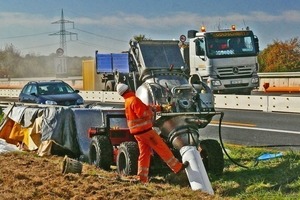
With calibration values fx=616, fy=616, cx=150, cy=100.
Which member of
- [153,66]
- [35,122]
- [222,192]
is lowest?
[222,192]

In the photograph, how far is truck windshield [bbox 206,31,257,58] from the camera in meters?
27.3

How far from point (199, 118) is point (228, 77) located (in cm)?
1776

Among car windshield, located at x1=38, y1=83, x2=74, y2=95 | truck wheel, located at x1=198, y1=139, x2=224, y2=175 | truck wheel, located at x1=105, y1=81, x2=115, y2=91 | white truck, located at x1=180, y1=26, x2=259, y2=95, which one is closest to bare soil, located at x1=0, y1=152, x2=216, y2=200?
truck wheel, located at x1=198, y1=139, x2=224, y2=175

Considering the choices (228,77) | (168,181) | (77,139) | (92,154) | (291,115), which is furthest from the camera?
(228,77)

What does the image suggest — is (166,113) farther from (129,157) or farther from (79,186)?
(79,186)

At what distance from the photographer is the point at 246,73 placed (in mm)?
28688

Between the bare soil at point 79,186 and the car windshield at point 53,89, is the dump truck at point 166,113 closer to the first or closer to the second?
the bare soil at point 79,186

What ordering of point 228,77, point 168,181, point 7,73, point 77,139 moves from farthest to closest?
point 7,73, point 228,77, point 77,139, point 168,181

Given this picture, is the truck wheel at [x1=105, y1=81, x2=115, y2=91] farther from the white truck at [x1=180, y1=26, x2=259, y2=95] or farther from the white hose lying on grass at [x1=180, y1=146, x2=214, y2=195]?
the white hose lying on grass at [x1=180, y1=146, x2=214, y2=195]

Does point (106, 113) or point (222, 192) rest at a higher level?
point (106, 113)

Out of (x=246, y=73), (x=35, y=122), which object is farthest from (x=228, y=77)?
(x=35, y=122)

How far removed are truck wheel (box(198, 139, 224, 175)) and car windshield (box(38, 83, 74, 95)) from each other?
580 inches

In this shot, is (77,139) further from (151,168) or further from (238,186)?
(238,186)

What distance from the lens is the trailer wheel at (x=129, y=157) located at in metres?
10.7
